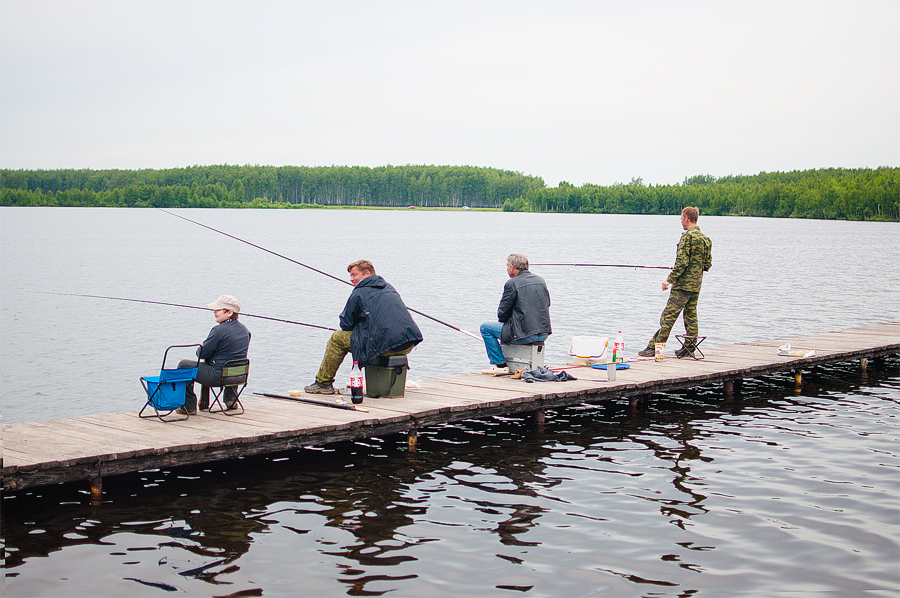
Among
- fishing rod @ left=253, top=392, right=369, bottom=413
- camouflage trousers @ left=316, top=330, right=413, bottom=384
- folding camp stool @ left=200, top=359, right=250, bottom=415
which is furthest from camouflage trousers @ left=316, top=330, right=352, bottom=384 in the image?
folding camp stool @ left=200, top=359, right=250, bottom=415

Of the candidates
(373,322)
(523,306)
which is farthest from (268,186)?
(373,322)

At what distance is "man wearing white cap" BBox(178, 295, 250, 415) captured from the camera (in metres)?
8.17

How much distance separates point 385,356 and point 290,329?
12.8 metres

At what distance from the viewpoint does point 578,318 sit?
2425 centimetres

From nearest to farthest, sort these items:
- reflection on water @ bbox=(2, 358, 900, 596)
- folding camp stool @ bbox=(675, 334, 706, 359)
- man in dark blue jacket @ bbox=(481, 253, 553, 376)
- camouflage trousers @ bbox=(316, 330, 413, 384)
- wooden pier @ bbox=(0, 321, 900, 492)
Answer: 1. reflection on water @ bbox=(2, 358, 900, 596)
2. wooden pier @ bbox=(0, 321, 900, 492)
3. camouflage trousers @ bbox=(316, 330, 413, 384)
4. man in dark blue jacket @ bbox=(481, 253, 553, 376)
5. folding camp stool @ bbox=(675, 334, 706, 359)

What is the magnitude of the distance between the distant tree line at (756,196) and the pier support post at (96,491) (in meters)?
118

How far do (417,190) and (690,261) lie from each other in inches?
6775

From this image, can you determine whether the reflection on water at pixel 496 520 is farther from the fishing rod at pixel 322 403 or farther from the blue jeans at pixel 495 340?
the blue jeans at pixel 495 340

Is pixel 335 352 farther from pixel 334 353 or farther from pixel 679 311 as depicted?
pixel 679 311

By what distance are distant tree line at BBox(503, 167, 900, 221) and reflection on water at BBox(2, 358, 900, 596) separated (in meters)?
114

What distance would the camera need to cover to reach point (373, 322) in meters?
8.80

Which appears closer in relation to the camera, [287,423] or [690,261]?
[287,423]

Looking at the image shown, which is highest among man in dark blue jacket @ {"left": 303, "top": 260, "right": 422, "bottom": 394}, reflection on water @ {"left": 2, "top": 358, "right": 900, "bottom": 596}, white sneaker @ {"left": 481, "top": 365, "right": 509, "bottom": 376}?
man in dark blue jacket @ {"left": 303, "top": 260, "right": 422, "bottom": 394}

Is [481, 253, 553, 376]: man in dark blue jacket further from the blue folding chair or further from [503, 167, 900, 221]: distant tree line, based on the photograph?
[503, 167, 900, 221]: distant tree line
